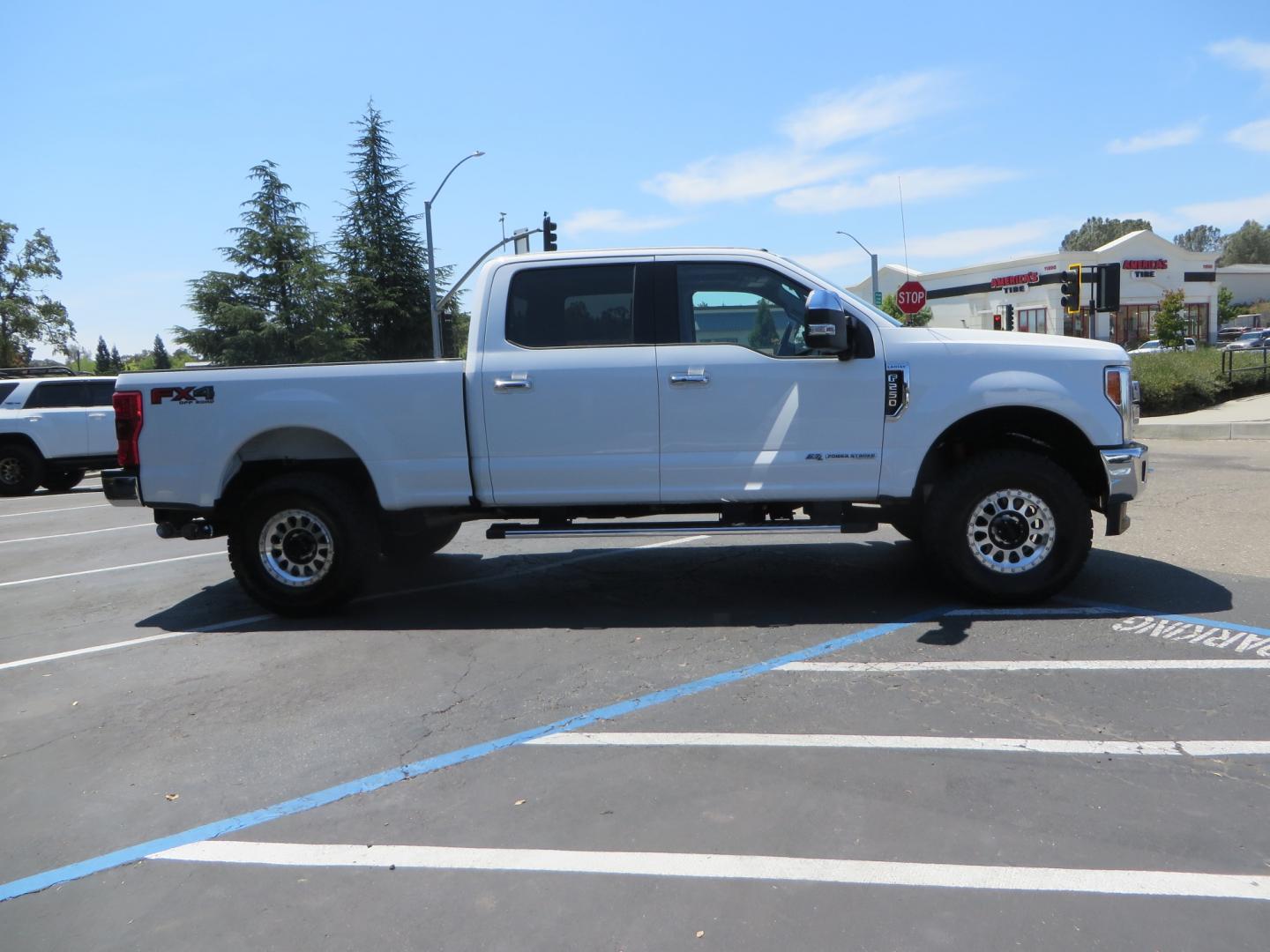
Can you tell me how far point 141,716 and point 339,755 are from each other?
4.34 ft

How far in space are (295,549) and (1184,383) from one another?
19532mm

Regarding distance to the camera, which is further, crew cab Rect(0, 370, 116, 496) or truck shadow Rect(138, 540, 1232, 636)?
crew cab Rect(0, 370, 116, 496)

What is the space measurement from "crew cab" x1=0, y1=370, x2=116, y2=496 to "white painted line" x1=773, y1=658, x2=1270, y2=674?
15357 millimetres

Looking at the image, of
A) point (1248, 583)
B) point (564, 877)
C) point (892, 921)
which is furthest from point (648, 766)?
point (1248, 583)

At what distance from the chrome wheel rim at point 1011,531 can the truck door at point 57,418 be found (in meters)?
15.8

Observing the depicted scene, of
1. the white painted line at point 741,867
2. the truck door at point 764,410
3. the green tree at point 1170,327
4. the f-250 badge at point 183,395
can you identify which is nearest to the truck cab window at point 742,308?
the truck door at point 764,410

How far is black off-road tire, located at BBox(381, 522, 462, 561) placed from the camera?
741cm

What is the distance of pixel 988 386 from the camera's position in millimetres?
A: 5773

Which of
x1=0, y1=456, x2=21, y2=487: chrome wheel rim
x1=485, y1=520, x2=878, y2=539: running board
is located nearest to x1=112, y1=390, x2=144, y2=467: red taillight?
x1=485, y1=520, x2=878, y2=539: running board

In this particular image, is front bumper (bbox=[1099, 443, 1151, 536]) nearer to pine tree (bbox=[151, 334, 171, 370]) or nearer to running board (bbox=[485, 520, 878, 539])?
running board (bbox=[485, 520, 878, 539])

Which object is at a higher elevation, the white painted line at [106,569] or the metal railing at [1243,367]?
the metal railing at [1243,367]

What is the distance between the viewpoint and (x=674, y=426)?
5.93 meters

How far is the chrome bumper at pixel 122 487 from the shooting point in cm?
622

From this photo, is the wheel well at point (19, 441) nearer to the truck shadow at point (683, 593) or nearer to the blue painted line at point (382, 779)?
the truck shadow at point (683, 593)
